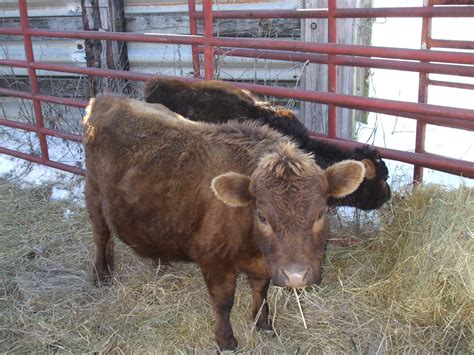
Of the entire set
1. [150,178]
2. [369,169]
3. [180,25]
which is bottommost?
[369,169]

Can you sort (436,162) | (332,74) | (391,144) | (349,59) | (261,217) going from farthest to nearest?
(391,144) < (349,59) < (332,74) < (436,162) < (261,217)

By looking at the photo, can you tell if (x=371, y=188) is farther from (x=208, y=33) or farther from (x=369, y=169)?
(x=208, y=33)

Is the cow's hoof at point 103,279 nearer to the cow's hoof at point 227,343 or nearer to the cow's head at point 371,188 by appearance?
the cow's hoof at point 227,343

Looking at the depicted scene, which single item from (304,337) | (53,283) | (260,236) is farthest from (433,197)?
(53,283)

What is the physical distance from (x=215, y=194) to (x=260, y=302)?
3.25 ft

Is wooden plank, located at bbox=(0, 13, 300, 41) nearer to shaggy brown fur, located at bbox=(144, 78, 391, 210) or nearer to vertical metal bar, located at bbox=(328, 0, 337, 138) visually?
vertical metal bar, located at bbox=(328, 0, 337, 138)

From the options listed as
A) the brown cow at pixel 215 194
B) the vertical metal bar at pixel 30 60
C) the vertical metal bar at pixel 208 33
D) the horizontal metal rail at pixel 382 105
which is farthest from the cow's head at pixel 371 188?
the vertical metal bar at pixel 30 60

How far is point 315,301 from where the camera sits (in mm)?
3746

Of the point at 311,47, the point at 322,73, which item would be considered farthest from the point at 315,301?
the point at 322,73

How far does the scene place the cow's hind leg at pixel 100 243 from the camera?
164 inches

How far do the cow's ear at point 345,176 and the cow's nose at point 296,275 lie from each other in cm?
46

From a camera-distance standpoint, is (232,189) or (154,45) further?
(154,45)

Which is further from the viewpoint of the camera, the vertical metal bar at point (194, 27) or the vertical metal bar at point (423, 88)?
the vertical metal bar at point (194, 27)

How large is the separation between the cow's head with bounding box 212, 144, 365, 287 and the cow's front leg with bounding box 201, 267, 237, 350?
0.46 metres
